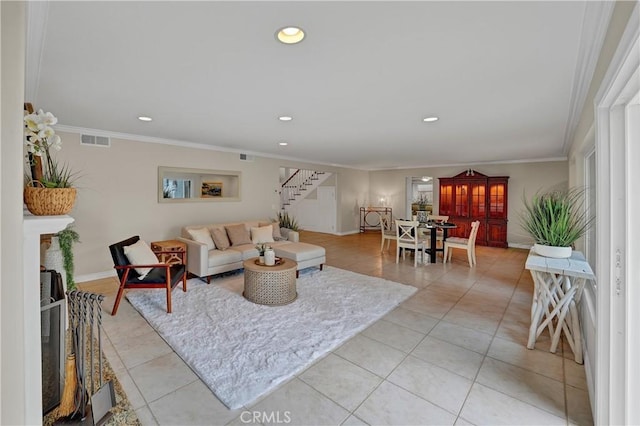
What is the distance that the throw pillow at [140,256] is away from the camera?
328 cm

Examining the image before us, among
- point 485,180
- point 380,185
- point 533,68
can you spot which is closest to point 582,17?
point 533,68

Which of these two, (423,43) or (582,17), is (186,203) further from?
(582,17)

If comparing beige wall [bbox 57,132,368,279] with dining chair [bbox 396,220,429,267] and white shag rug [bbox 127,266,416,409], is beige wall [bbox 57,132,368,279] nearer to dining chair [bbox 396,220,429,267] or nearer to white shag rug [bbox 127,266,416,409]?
white shag rug [bbox 127,266,416,409]

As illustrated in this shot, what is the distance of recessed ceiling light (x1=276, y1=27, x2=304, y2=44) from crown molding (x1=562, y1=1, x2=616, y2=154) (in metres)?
1.57

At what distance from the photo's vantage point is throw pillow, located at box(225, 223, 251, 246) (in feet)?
16.7

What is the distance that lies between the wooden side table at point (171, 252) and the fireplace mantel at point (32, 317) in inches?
112

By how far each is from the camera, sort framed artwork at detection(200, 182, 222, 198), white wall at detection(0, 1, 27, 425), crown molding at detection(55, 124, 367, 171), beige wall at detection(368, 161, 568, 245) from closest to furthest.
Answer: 1. white wall at detection(0, 1, 27, 425)
2. crown molding at detection(55, 124, 367, 171)
3. framed artwork at detection(200, 182, 222, 198)
4. beige wall at detection(368, 161, 568, 245)

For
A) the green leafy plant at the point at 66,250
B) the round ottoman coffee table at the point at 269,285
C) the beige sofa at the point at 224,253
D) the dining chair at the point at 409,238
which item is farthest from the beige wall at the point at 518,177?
the green leafy plant at the point at 66,250

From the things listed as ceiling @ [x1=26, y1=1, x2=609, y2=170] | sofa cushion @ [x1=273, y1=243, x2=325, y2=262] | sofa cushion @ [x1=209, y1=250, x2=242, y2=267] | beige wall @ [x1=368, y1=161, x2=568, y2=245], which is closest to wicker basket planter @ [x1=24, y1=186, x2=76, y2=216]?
ceiling @ [x1=26, y1=1, x2=609, y2=170]

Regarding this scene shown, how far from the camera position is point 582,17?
5.14 ft

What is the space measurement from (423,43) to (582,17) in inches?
33.3

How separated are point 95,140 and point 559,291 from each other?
243 inches

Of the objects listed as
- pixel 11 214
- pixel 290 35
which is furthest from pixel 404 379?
pixel 290 35

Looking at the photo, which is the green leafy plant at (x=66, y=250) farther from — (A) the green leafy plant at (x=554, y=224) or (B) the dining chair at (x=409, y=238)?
(B) the dining chair at (x=409, y=238)
